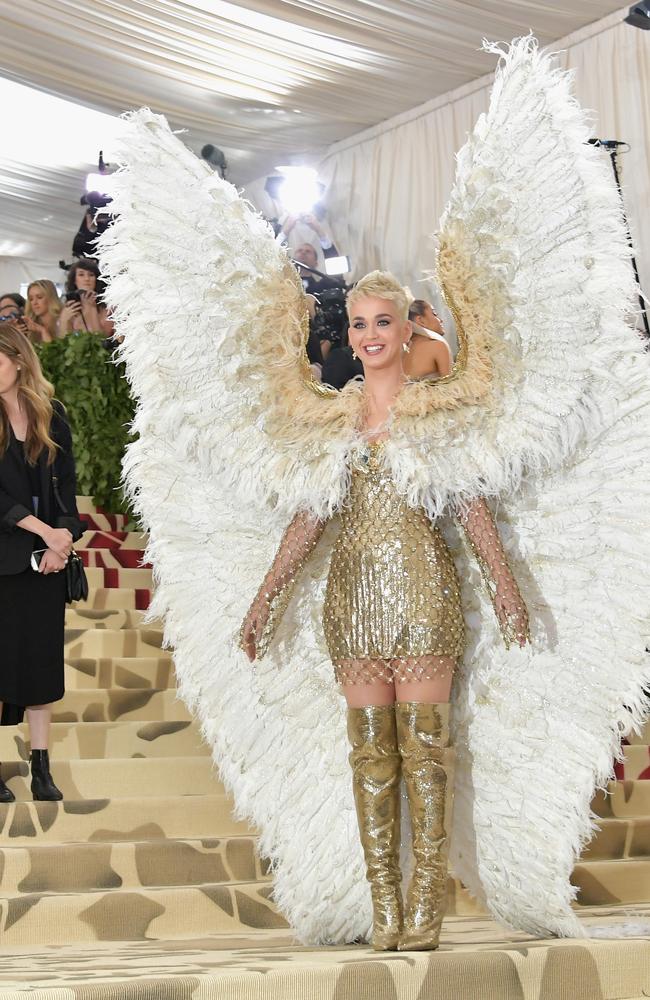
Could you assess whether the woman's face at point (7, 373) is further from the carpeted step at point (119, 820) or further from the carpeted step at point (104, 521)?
the carpeted step at point (104, 521)

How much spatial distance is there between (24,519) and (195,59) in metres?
5.23

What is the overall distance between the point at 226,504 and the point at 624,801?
198 centimetres

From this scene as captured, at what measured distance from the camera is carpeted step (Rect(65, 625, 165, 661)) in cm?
558

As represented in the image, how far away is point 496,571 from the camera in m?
3.15

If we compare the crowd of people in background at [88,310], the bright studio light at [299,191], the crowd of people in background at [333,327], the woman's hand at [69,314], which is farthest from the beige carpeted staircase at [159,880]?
the bright studio light at [299,191]

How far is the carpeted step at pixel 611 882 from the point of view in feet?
13.6

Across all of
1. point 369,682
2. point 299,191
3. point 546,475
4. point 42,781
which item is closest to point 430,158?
point 299,191

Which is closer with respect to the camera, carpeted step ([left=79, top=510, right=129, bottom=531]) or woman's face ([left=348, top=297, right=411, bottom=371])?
woman's face ([left=348, top=297, right=411, bottom=371])

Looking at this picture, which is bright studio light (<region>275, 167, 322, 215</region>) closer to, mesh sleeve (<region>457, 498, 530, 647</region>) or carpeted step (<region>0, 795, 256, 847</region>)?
carpeted step (<region>0, 795, 256, 847</region>)

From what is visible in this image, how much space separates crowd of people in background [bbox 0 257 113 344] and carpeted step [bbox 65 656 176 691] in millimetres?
3162

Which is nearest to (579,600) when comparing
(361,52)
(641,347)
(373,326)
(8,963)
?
(641,347)

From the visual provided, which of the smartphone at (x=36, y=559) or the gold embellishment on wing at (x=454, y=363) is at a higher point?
the gold embellishment on wing at (x=454, y=363)

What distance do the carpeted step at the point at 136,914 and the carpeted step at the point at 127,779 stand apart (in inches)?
23.8

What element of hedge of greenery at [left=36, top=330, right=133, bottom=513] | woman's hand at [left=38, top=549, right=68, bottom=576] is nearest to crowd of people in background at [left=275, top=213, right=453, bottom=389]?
woman's hand at [left=38, top=549, right=68, bottom=576]
